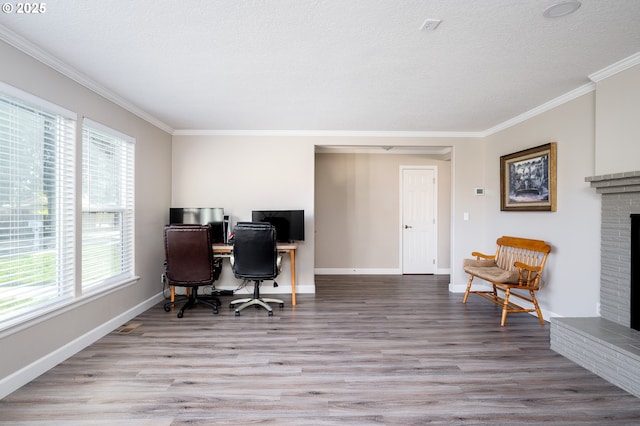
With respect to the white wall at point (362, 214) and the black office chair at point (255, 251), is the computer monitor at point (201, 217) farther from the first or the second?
the white wall at point (362, 214)

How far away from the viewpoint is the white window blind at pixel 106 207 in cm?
293

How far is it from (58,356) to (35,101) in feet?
6.61

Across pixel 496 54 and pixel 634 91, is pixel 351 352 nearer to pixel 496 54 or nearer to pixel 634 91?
pixel 496 54

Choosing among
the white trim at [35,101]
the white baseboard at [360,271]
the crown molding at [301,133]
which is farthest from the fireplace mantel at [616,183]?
the white trim at [35,101]

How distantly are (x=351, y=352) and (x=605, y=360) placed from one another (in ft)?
6.24

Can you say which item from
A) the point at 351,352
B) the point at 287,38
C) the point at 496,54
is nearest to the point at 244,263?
the point at 351,352

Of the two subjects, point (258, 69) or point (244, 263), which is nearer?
point (258, 69)

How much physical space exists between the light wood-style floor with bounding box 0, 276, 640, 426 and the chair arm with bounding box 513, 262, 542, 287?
0.47 m

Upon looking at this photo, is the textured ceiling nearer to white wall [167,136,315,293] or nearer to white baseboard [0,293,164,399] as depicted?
white wall [167,136,315,293]

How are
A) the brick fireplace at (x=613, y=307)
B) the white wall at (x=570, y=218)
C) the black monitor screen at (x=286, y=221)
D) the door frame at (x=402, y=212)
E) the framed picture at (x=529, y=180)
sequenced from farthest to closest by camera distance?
the door frame at (x=402, y=212) < the black monitor screen at (x=286, y=221) < the framed picture at (x=529, y=180) < the white wall at (x=570, y=218) < the brick fireplace at (x=613, y=307)

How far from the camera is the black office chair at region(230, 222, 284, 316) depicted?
3611 mm

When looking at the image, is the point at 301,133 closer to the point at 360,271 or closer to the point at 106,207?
the point at 106,207

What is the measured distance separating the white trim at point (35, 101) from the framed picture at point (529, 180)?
15.8 ft

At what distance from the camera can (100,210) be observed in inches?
122
